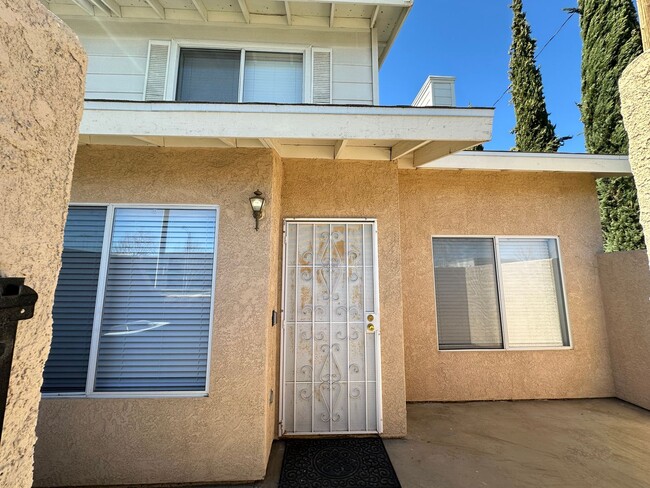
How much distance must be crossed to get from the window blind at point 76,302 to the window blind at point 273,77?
9.16 feet

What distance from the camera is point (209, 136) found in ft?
10.1

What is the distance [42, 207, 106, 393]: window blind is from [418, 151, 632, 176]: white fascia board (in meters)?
4.81

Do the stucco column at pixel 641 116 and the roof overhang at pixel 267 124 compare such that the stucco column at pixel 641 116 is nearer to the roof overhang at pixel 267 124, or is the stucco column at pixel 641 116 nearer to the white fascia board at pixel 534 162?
the roof overhang at pixel 267 124

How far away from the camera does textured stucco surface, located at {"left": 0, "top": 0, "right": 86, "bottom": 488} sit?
0.85 m

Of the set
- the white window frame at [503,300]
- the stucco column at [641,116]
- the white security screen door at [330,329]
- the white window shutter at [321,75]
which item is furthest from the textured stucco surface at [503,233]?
the stucco column at [641,116]

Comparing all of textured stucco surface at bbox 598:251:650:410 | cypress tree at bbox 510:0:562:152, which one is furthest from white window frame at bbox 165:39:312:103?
cypress tree at bbox 510:0:562:152

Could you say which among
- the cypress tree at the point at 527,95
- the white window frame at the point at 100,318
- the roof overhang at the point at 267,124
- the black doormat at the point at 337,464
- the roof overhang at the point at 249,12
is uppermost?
the cypress tree at the point at 527,95

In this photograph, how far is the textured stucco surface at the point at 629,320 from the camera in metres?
4.59

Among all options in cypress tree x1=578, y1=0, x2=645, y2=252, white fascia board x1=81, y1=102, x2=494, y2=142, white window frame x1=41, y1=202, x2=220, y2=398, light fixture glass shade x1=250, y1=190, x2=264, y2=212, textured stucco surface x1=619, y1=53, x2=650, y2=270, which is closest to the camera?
textured stucco surface x1=619, y1=53, x2=650, y2=270

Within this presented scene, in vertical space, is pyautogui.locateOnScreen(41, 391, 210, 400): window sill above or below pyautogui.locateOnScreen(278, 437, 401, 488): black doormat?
above

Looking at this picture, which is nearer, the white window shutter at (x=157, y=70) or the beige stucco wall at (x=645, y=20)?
the beige stucco wall at (x=645, y=20)

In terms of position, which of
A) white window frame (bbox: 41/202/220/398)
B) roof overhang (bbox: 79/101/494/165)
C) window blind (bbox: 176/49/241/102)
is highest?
window blind (bbox: 176/49/241/102)

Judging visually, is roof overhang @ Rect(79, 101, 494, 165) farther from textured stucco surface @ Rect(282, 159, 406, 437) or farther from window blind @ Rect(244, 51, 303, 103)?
window blind @ Rect(244, 51, 303, 103)

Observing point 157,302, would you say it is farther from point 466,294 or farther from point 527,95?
point 527,95
